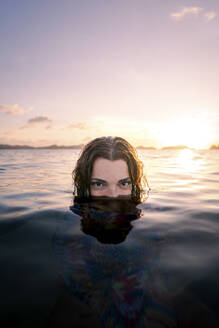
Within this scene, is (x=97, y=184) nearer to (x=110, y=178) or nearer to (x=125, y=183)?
(x=110, y=178)

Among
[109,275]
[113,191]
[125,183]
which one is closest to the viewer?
[109,275]

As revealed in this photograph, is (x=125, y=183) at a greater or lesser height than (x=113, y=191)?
greater

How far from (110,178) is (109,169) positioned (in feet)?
0.50

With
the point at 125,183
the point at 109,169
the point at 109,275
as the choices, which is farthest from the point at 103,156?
the point at 109,275

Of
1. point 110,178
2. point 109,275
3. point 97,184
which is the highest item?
point 110,178

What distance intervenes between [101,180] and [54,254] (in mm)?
1342

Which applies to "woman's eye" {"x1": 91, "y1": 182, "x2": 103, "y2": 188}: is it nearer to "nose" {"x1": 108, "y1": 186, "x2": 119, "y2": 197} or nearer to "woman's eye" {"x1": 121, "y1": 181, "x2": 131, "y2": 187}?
"nose" {"x1": 108, "y1": 186, "x2": 119, "y2": 197}

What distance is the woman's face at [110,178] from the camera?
3.52m

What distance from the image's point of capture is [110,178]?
351 centimetres

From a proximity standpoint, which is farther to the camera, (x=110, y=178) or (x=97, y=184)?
(x=97, y=184)

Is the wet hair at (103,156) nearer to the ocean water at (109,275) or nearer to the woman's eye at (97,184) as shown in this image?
the woman's eye at (97,184)

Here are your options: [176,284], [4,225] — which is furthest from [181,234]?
[4,225]

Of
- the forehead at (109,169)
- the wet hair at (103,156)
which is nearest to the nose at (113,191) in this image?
the forehead at (109,169)

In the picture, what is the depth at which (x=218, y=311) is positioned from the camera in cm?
177
